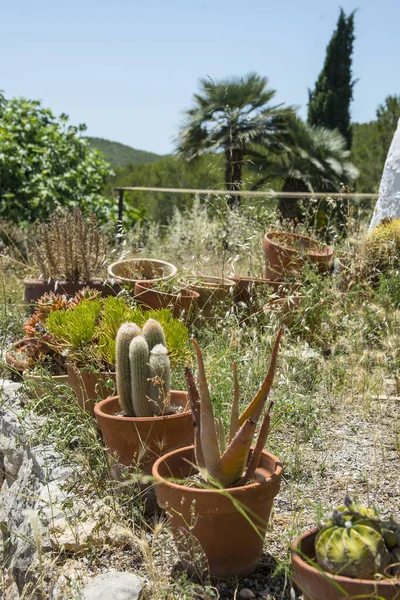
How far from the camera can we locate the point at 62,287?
461cm

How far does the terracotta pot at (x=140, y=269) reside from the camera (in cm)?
473

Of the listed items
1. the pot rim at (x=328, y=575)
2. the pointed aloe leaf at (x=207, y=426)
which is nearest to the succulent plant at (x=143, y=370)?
the pointed aloe leaf at (x=207, y=426)

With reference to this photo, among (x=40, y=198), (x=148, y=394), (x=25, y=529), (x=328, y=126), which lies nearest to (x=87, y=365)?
(x=148, y=394)

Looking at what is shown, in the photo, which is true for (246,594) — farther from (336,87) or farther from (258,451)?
(336,87)

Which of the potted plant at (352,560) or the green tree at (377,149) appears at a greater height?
the green tree at (377,149)

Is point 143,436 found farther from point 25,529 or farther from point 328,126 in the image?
point 328,126

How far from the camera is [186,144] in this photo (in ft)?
52.2

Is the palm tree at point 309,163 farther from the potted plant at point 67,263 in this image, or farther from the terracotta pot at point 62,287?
the terracotta pot at point 62,287

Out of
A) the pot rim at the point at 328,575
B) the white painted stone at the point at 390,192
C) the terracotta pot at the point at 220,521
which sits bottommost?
the terracotta pot at the point at 220,521

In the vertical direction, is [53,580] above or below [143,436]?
below

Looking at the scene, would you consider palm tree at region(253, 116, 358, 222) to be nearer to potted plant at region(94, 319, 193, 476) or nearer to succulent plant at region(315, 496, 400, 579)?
potted plant at region(94, 319, 193, 476)

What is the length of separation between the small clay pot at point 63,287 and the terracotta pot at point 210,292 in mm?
581

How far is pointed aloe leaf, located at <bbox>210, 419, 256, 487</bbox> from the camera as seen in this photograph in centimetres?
205

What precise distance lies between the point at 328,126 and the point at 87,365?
765 inches
